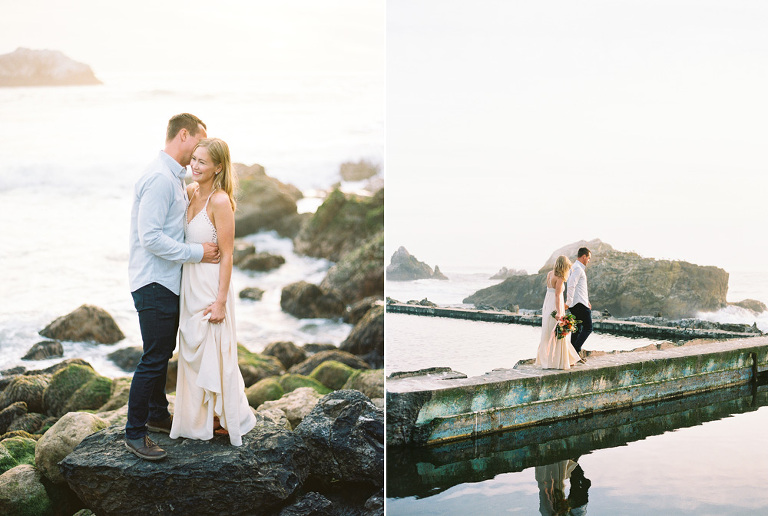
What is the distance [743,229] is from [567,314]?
1.22m

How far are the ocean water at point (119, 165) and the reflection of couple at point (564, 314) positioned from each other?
1600 millimetres

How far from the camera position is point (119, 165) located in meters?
5.60

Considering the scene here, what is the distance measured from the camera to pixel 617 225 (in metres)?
5.08

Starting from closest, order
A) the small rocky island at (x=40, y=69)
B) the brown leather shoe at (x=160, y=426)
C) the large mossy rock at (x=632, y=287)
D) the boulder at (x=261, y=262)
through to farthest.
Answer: the brown leather shoe at (x=160, y=426) → the large mossy rock at (x=632, y=287) → the small rocky island at (x=40, y=69) → the boulder at (x=261, y=262)

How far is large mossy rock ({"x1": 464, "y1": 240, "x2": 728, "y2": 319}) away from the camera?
4965mm

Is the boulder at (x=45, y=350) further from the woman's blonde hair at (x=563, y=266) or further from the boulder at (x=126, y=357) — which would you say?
the woman's blonde hair at (x=563, y=266)

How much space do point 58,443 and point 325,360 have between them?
2.17m

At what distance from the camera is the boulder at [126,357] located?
5.52m

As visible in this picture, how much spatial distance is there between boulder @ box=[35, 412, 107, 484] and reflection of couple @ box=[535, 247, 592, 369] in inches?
114

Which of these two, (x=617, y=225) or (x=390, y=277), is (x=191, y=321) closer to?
(x=390, y=277)

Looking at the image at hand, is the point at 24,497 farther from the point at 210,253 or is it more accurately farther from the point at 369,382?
the point at 369,382

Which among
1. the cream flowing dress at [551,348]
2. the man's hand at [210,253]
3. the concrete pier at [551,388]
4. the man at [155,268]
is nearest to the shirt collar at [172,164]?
the man at [155,268]

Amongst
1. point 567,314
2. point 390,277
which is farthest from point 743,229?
point 390,277

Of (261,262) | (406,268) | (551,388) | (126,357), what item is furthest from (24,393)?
(551,388)
